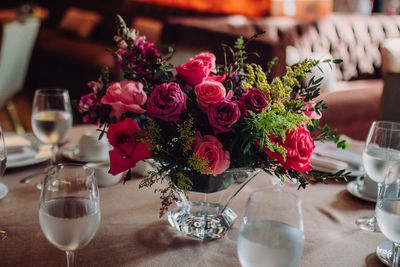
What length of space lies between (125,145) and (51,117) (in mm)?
496

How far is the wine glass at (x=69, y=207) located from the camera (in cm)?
67

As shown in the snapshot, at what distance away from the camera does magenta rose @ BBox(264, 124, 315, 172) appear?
0.83 metres

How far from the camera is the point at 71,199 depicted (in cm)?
69

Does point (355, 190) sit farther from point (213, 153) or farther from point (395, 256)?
point (213, 153)

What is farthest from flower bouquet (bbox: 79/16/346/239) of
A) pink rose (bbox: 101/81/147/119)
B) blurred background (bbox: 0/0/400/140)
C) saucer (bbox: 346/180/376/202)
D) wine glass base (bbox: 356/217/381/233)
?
blurred background (bbox: 0/0/400/140)

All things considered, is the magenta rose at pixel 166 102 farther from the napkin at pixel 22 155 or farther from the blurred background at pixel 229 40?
the blurred background at pixel 229 40

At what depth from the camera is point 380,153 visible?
41.4 inches

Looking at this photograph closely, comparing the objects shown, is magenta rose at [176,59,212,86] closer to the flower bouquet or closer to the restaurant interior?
the flower bouquet

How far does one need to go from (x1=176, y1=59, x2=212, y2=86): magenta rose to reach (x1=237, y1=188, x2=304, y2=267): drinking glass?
1.13 ft

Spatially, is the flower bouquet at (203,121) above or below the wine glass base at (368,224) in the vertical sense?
above

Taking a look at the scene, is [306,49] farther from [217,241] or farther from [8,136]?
[217,241]

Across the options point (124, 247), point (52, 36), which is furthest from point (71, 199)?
point (52, 36)

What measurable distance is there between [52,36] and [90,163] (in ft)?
17.7

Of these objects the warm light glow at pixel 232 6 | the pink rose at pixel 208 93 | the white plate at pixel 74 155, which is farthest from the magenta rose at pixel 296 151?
the warm light glow at pixel 232 6
